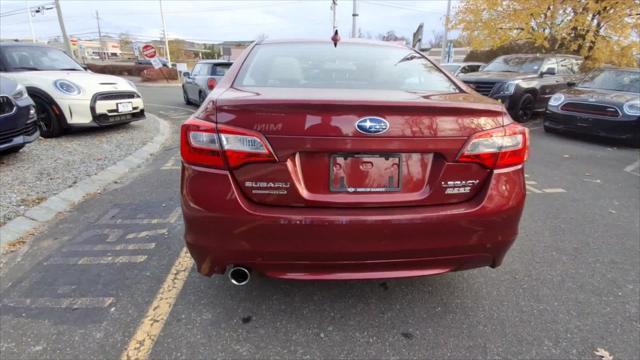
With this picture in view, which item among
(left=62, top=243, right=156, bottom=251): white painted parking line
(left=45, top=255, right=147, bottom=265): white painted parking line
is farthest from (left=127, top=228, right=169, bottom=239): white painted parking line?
(left=45, top=255, right=147, bottom=265): white painted parking line

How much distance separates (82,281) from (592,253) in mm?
3764

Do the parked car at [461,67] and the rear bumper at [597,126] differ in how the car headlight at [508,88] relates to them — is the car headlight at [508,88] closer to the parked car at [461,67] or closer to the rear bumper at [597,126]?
the rear bumper at [597,126]

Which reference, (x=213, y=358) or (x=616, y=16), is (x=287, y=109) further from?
(x=616, y=16)

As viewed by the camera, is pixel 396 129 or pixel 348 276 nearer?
pixel 396 129

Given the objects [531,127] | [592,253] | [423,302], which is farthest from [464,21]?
[423,302]

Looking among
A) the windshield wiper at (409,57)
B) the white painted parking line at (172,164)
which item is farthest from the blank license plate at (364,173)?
the white painted parking line at (172,164)

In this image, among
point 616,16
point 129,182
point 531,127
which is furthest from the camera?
point 616,16

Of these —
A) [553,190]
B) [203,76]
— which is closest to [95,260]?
[553,190]

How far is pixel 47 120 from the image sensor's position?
618 centimetres

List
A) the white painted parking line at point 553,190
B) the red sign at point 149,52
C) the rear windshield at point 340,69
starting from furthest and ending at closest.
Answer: the red sign at point 149,52 < the white painted parking line at point 553,190 < the rear windshield at point 340,69

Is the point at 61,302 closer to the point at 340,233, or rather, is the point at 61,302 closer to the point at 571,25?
the point at 340,233

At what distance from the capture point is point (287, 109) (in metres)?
1.72

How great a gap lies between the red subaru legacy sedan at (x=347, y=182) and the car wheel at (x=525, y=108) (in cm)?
802

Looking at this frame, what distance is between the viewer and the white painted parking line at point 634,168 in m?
5.55
